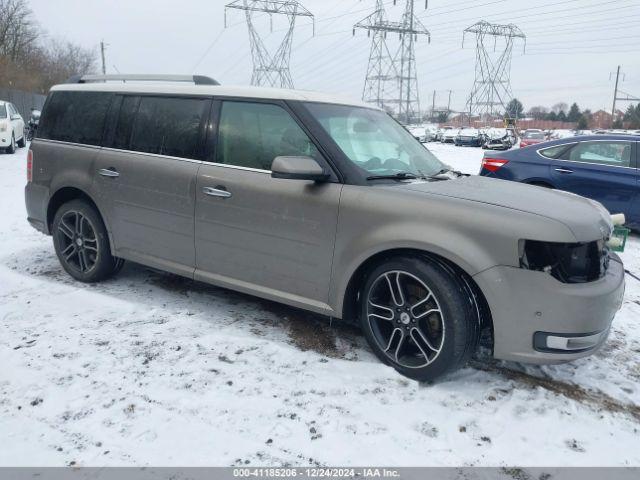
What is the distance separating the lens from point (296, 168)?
10.5 feet

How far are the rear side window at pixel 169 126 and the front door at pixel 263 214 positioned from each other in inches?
9.1

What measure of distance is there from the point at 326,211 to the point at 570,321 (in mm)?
1562

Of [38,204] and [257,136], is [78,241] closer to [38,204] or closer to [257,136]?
[38,204]

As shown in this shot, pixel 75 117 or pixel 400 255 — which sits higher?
pixel 75 117

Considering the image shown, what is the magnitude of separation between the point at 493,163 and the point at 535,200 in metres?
4.88

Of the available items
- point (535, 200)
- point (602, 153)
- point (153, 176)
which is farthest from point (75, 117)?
point (602, 153)

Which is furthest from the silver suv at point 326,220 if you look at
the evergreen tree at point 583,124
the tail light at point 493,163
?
the evergreen tree at point 583,124

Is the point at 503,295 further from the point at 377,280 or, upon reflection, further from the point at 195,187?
the point at 195,187

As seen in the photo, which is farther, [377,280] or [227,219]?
[227,219]

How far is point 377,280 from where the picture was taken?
3.25 m

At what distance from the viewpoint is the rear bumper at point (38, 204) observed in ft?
15.8

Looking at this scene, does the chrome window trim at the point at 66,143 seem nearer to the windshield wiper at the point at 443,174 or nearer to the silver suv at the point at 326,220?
the silver suv at the point at 326,220

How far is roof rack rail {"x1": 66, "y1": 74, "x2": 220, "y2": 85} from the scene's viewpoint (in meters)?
4.36

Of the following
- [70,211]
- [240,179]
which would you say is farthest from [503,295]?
[70,211]
